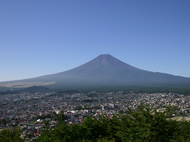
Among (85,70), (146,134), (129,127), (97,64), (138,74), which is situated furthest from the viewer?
(97,64)

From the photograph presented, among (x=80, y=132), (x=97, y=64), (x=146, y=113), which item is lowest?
(x=80, y=132)

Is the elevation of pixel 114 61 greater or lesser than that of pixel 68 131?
greater

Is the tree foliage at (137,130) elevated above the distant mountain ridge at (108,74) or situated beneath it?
situated beneath

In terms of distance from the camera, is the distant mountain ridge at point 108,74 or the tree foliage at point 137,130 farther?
the distant mountain ridge at point 108,74

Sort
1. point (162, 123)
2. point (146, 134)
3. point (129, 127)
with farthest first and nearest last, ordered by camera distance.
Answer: point (129, 127), point (162, 123), point (146, 134)

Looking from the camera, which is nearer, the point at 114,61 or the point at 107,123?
the point at 107,123

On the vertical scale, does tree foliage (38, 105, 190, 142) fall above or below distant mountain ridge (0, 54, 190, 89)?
below

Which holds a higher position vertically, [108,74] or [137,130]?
[108,74]

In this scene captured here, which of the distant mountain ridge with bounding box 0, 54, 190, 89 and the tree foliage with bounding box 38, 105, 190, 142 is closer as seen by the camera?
the tree foliage with bounding box 38, 105, 190, 142

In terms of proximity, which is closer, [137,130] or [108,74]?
[137,130]

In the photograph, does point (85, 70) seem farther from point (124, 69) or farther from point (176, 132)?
point (176, 132)

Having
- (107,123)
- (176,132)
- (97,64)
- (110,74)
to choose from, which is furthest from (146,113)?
(97,64)
